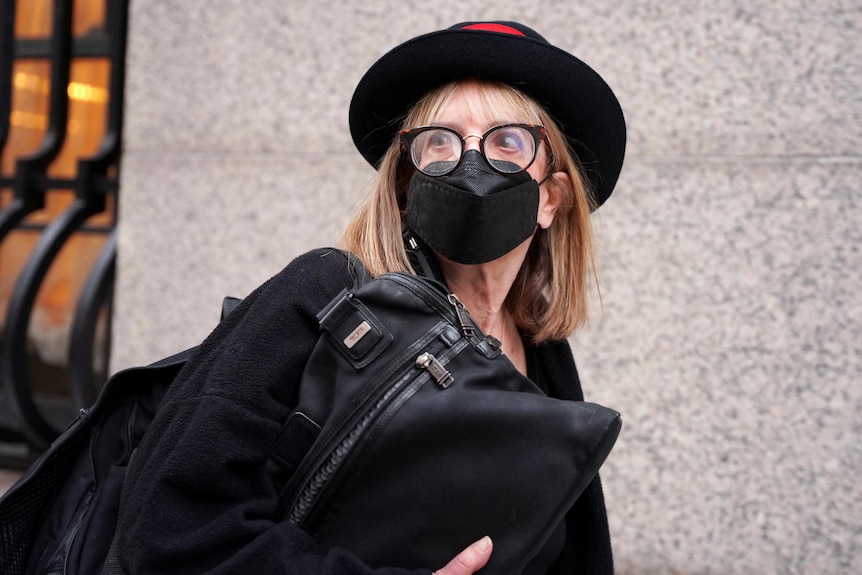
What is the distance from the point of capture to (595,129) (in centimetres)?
175

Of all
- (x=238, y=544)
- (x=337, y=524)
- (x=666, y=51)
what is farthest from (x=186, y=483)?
(x=666, y=51)

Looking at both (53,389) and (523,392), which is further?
(53,389)

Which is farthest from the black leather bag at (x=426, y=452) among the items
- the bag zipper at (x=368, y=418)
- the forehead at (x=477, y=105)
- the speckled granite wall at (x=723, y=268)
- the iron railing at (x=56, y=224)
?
the iron railing at (x=56, y=224)

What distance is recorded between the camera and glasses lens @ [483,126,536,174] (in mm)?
1480

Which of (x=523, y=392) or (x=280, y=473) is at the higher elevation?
(x=523, y=392)

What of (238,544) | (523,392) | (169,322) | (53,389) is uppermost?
(523,392)

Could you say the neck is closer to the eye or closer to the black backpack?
the eye

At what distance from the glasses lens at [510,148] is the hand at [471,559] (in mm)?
660

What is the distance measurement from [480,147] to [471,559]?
2.34 feet

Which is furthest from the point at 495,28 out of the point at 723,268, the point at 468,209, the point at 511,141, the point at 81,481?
the point at 723,268

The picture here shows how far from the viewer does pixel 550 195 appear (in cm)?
174

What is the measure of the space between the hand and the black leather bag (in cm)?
1

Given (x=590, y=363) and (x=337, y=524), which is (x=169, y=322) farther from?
(x=337, y=524)

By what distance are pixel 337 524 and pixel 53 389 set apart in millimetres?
4276
